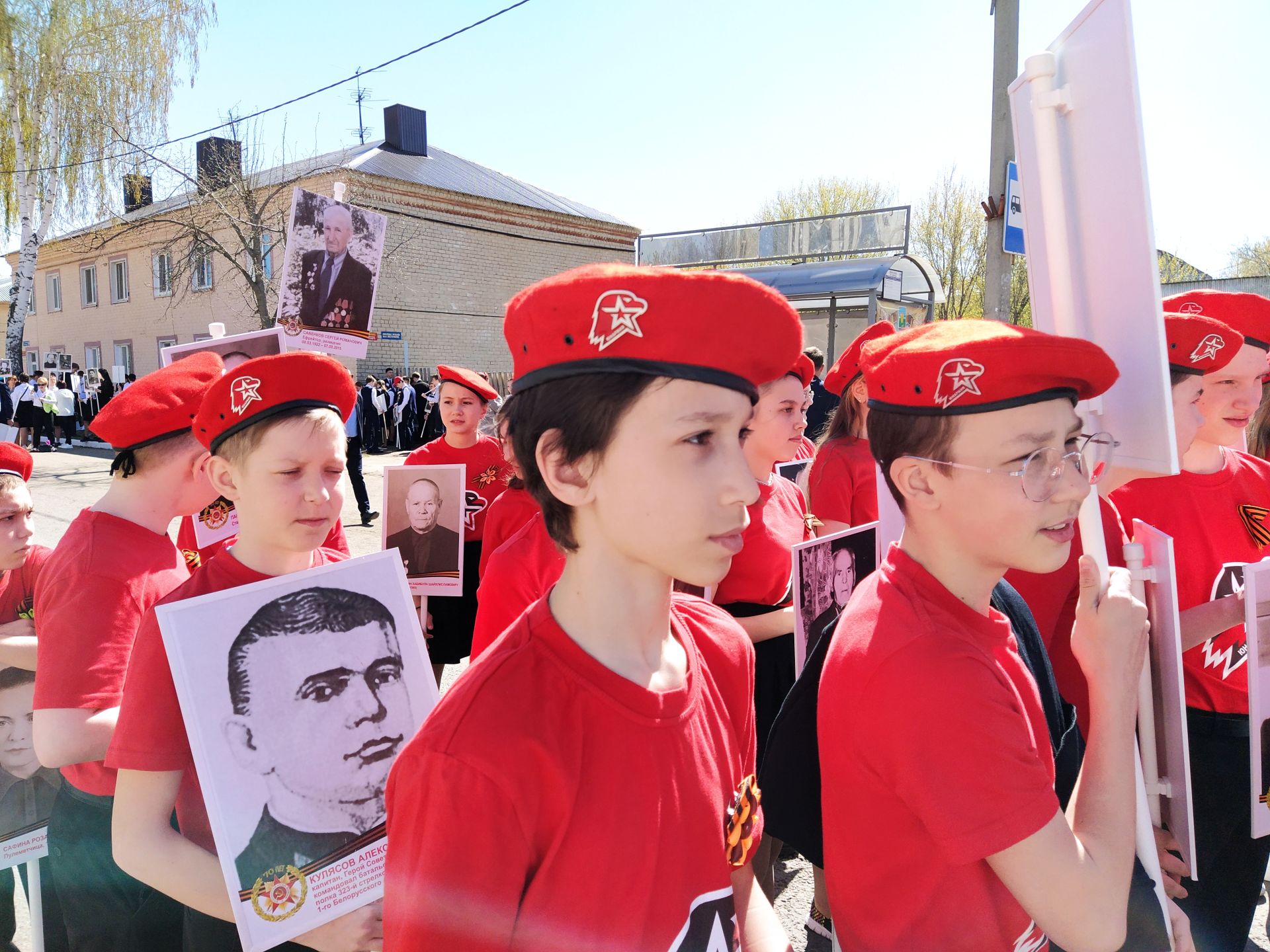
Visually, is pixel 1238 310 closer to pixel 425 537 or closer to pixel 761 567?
pixel 761 567

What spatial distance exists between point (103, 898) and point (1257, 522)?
3.27 metres

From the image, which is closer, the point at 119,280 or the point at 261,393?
the point at 261,393

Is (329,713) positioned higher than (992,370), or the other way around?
(992,370)

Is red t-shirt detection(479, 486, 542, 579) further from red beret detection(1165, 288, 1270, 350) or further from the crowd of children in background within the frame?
red beret detection(1165, 288, 1270, 350)

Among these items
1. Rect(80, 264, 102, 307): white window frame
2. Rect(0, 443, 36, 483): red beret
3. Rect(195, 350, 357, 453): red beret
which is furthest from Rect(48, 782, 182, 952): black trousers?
Rect(80, 264, 102, 307): white window frame

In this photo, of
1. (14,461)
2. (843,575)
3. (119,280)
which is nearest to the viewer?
(14,461)

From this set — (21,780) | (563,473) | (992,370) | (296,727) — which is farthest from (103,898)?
(992,370)

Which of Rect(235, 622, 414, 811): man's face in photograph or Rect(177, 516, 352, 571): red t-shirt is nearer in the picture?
Rect(235, 622, 414, 811): man's face in photograph

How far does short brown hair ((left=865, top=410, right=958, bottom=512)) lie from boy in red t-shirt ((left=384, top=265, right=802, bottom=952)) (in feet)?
1.48

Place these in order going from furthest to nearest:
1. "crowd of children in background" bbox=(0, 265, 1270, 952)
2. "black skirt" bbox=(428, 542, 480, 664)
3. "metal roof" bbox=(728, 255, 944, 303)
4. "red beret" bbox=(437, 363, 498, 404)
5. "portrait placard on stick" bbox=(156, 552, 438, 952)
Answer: "metal roof" bbox=(728, 255, 944, 303), "red beret" bbox=(437, 363, 498, 404), "black skirt" bbox=(428, 542, 480, 664), "portrait placard on stick" bbox=(156, 552, 438, 952), "crowd of children in background" bbox=(0, 265, 1270, 952)

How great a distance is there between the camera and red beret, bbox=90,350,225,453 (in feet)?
6.74

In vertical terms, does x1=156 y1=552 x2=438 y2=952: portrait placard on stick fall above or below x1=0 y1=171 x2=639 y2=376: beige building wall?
below

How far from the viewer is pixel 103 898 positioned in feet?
6.38

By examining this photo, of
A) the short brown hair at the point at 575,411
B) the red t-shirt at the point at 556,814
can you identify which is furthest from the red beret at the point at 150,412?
the red t-shirt at the point at 556,814
